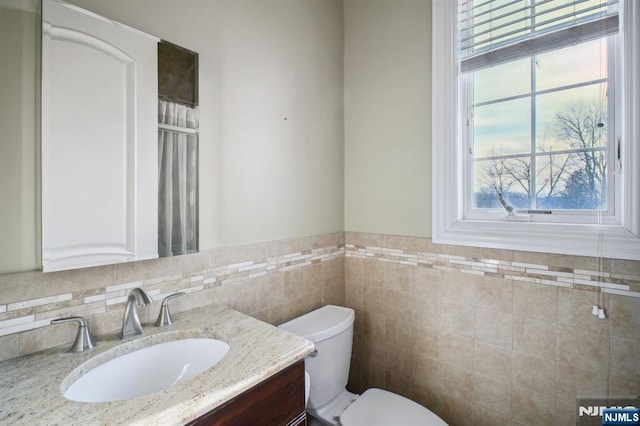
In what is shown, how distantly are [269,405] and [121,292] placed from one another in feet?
2.10

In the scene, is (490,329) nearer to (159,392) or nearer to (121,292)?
(159,392)

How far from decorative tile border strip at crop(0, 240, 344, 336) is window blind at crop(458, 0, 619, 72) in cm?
141

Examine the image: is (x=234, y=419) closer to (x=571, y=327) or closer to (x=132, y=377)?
(x=132, y=377)

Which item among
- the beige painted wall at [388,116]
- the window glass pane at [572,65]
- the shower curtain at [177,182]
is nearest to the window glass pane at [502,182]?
the beige painted wall at [388,116]

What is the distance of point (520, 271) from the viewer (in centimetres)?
133

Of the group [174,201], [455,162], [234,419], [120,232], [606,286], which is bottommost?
[234,419]

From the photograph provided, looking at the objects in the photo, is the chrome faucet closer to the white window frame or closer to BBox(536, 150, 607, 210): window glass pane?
the white window frame

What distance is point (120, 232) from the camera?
100 cm

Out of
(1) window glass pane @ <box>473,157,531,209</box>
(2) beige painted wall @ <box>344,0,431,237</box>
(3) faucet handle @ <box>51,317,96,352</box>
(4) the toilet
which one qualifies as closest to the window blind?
(2) beige painted wall @ <box>344,0,431,237</box>

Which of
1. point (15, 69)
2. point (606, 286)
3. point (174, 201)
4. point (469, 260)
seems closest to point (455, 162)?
point (469, 260)

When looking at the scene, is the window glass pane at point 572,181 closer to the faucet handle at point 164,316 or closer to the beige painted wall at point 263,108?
the beige painted wall at point 263,108

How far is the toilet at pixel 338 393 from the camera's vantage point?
4.23 feet

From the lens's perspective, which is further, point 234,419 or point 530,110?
point 530,110

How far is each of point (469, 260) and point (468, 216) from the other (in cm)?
23
